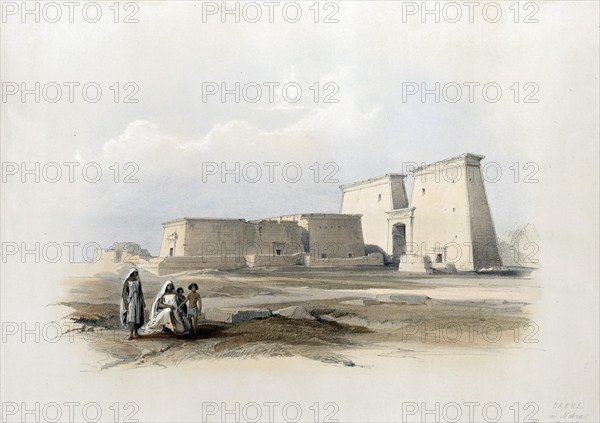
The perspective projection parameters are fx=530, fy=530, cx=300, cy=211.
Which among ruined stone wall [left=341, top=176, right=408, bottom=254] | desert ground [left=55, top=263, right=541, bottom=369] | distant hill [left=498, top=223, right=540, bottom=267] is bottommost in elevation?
desert ground [left=55, top=263, right=541, bottom=369]

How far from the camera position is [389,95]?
211 inches

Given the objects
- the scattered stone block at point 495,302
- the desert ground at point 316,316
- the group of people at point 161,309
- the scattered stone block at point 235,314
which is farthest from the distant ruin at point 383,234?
the scattered stone block at point 235,314

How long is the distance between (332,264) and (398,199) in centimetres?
98

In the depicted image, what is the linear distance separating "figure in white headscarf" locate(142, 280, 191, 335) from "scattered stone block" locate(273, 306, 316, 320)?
2.98ft

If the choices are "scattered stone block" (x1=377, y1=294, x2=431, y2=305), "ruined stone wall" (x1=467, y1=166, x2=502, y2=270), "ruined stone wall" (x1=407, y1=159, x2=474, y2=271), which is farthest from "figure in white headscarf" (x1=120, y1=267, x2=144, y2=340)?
"ruined stone wall" (x1=467, y1=166, x2=502, y2=270)

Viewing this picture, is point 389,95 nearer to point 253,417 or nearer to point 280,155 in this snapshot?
point 280,155

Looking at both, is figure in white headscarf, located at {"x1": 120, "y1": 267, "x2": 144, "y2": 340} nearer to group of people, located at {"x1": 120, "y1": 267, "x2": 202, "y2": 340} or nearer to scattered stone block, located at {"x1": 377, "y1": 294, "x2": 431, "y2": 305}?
group of people, located at {"x1": 120, "y1": 267, "x2": 202, "y2": 340}

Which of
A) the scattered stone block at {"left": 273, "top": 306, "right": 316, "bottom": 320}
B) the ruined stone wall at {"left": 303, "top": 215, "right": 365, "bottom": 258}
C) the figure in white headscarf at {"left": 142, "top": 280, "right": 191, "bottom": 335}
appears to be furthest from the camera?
the ruined stone wall at {"left": 303, "top": 215, "right": 365, "bottom": 258}

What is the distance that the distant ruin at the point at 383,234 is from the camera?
17.6 ft

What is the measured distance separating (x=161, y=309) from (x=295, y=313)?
1.31m

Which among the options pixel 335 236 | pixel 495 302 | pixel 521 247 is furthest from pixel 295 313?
A: pixel 521 247

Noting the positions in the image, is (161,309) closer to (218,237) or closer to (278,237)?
(218,237)

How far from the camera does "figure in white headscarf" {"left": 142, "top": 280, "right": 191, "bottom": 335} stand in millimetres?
5098

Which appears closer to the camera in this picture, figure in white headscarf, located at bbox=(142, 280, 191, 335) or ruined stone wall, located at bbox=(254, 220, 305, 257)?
figure in white headscarf, located at bbox=(142, 280, 191, 335)
